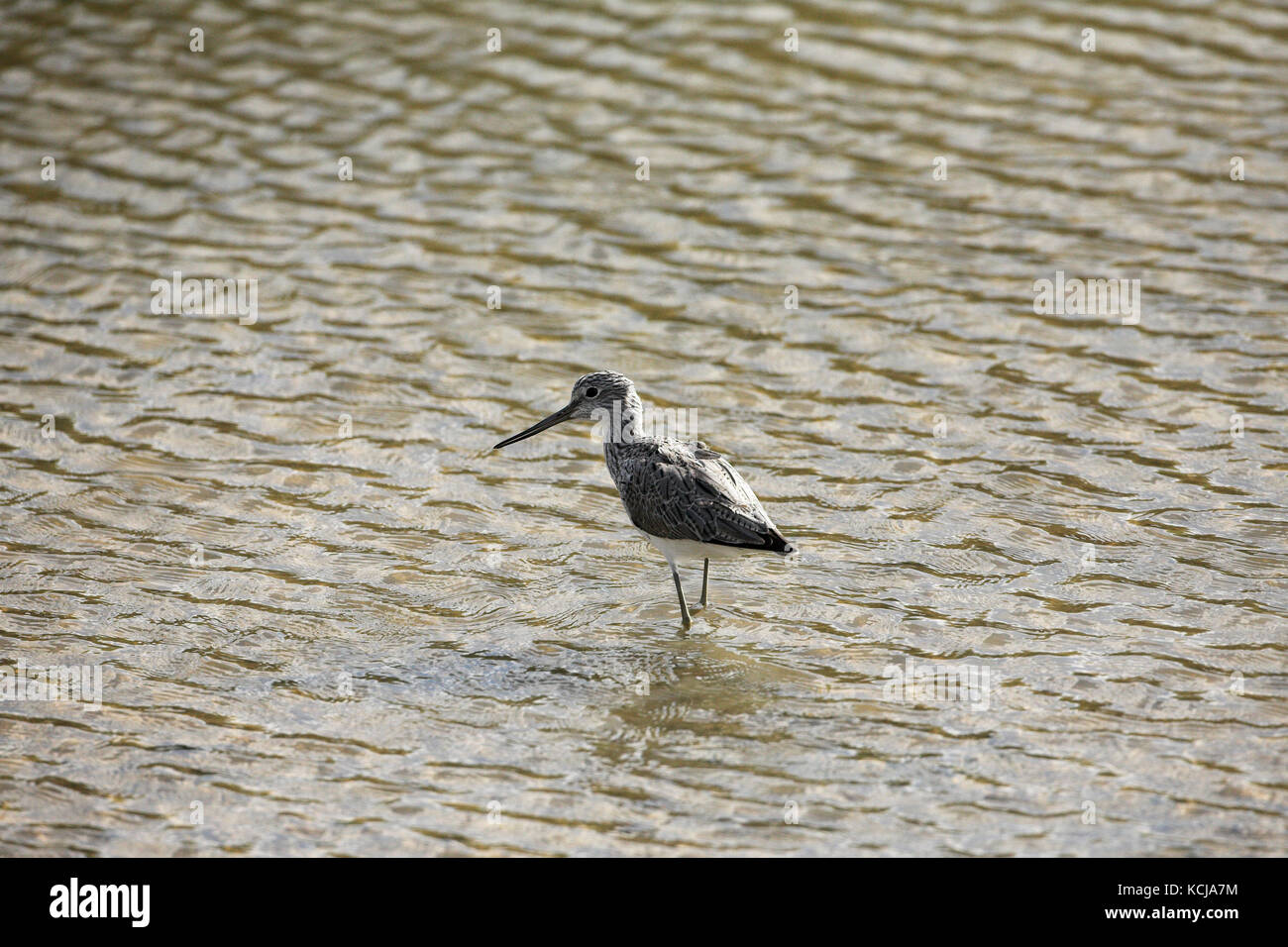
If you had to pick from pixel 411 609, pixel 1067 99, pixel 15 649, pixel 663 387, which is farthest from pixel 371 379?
pixel 1067 99

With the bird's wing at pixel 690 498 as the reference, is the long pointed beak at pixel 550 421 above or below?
above

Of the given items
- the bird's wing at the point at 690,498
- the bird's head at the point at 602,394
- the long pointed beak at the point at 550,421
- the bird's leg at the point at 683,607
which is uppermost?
the bird's head at the point at 602,394

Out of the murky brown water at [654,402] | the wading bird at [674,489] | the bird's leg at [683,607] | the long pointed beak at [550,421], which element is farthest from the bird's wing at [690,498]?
the murky brown water at [654,402]

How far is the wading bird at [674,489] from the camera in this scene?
8.43 metres

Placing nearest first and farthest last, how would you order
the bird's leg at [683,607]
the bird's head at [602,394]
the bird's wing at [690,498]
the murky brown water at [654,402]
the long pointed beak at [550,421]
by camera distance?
the murky brown water at [654,402] < the bird's wing at [690,498] < the bird's leg at [683,607] < the bird's head at [602,394] < the long pointed beak at [550,421]

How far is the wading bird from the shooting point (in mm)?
8430

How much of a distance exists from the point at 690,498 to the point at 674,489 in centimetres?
14

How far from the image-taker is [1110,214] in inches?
520

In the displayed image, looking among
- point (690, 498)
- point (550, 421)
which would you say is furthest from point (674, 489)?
point (550, 421)

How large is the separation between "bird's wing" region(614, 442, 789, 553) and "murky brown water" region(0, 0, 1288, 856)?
2.15 ft

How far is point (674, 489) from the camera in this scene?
342 inches

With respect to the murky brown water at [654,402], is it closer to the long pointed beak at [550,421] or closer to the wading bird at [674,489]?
the wading bird at [674,489]

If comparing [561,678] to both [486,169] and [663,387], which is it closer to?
[663,387]

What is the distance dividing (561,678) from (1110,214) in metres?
7.45
